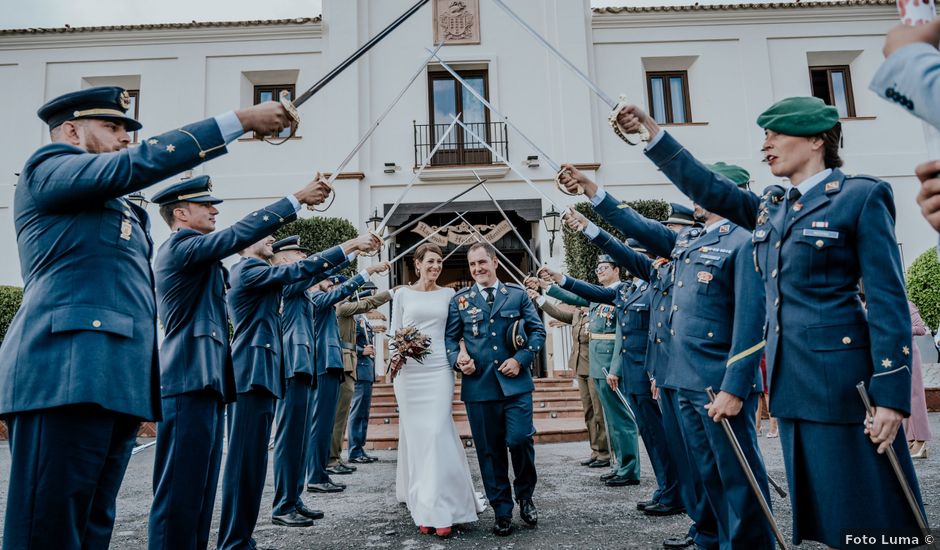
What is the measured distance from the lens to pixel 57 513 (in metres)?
2.06

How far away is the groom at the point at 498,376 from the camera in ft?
15.2

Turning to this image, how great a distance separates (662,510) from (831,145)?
131 inches

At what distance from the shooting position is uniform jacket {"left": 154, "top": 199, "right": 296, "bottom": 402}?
3217 mm

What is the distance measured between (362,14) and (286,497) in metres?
12.9

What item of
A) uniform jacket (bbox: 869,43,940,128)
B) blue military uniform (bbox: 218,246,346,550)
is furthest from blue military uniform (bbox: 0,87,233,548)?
uniform jacket (bbox: 869,43,940,128)

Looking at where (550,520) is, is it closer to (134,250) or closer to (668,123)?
(134,250)

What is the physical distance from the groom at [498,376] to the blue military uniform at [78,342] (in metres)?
2.74

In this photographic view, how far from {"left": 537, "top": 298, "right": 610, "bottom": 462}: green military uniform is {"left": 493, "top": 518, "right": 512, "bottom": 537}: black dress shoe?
2.88 m

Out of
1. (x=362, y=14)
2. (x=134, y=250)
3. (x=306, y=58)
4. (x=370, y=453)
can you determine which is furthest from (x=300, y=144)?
(x=134, y=250)

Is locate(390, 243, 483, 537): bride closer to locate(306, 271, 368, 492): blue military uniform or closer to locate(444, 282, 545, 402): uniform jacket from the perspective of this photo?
locate(444, 282, 545, 402): uniform jacket

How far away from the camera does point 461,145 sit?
1481cm

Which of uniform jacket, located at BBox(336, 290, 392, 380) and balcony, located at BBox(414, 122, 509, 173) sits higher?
balcony, located at BBox(414, 122, 509, 173)

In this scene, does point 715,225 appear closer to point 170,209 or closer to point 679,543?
point 679,543

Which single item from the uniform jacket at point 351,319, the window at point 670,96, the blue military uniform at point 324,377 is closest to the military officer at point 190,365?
the blue military uniform at point 324,377
